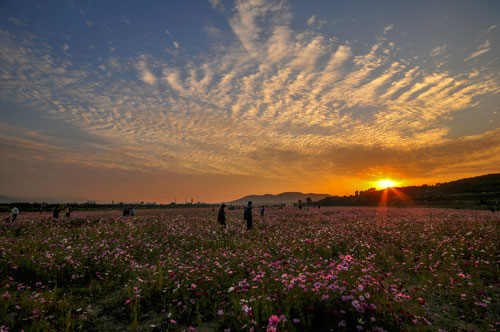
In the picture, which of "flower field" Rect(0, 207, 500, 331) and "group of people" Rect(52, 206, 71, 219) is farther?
"group of people" Rect(52, 206, 71, 219)

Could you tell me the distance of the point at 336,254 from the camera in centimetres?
1104

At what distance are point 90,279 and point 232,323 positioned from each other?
223 inches

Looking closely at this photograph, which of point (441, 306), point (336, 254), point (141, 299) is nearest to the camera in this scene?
point (441, 306)

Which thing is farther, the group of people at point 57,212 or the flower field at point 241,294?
the group of people at point 57,212

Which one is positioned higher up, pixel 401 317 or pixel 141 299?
pixel 401 317

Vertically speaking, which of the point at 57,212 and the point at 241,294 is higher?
the point at 57,212

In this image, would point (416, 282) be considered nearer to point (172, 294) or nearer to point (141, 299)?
point (172, 294)

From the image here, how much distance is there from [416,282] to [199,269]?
6.84 meters

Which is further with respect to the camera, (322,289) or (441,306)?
(441,306)

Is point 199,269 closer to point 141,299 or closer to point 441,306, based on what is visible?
point 141,299

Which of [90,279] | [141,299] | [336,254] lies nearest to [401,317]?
[141,299]

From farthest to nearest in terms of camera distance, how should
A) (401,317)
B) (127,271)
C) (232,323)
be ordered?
(127,271) < (232,323) < (401,317)

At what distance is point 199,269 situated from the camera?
774 cm

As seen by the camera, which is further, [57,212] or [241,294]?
[57,212]
